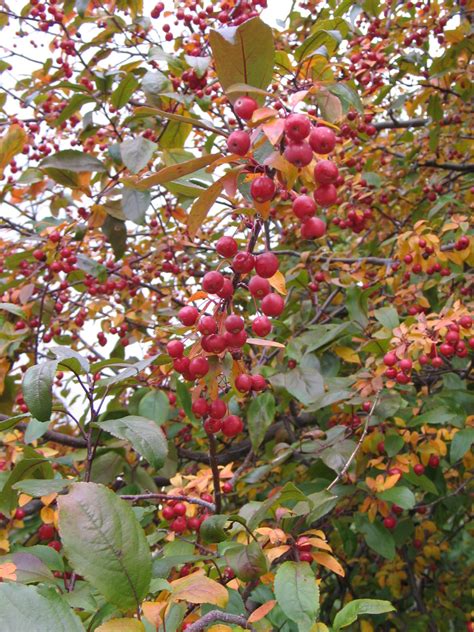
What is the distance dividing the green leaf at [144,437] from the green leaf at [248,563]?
0.77ft

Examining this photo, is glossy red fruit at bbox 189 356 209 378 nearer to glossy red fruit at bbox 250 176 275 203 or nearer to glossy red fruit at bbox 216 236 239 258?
glossy red fruit at bbox 216 236 239 258

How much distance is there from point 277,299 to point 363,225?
2.22 meters

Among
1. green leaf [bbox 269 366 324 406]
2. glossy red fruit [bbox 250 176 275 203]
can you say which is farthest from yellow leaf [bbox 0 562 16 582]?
green leaf [bbox 269 366 324 406]

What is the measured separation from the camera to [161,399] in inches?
86.2

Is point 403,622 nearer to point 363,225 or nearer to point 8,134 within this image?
point 363,225

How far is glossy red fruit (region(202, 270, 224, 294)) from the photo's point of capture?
40.6 inches

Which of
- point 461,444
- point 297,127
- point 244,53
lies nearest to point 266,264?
point 297,127

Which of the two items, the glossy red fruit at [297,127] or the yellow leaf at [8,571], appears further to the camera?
the yellow leaf at [8,571]

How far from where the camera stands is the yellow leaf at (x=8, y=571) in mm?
1071

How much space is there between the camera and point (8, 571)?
109 centimetres

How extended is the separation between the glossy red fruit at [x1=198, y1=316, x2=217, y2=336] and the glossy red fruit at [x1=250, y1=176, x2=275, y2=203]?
9.6 inches

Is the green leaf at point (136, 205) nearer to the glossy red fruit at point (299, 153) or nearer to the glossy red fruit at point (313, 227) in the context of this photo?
the glossy red fruit at point (313, 227)

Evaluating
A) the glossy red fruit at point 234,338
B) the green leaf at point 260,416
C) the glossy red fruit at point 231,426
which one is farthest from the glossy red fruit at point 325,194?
the green leaf at point 260,416

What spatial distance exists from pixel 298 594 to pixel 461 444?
1255 millimetres
